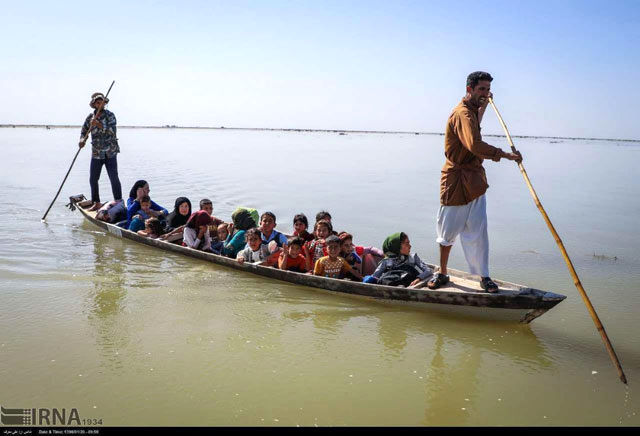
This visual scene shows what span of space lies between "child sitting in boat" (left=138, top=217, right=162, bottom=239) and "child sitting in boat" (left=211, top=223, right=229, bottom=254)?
93cm

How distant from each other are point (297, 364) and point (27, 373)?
209cm

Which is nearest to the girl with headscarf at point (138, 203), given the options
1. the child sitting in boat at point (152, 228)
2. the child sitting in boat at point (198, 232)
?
the child sitting in boat at point (152, 228)

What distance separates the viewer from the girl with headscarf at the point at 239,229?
6.91 metres

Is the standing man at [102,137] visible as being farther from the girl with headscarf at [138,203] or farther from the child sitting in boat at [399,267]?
the child sitting in boat at [399,267]

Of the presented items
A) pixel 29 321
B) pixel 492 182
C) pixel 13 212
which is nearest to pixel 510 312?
pixel 29 321

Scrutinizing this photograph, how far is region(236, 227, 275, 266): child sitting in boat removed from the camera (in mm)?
6395

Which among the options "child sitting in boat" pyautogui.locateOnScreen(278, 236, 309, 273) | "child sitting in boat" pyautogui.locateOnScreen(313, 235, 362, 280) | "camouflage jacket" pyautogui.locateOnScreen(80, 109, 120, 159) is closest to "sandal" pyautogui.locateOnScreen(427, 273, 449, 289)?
"child sitting in boat" pyautogui.locateOnScreen(313, 235, 362, 280)

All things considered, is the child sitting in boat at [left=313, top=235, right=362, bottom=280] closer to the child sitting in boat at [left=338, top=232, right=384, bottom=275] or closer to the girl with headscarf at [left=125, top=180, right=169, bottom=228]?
the child sitting in boat at [left=338, top=232, right=384, bottom=275]

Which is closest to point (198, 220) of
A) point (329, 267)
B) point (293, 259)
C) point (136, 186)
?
point (136, 186)

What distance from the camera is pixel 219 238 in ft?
25.0

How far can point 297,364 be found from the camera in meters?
4.24

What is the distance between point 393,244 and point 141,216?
15.3 feet

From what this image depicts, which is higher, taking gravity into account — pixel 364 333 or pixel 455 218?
pixel 455 218
